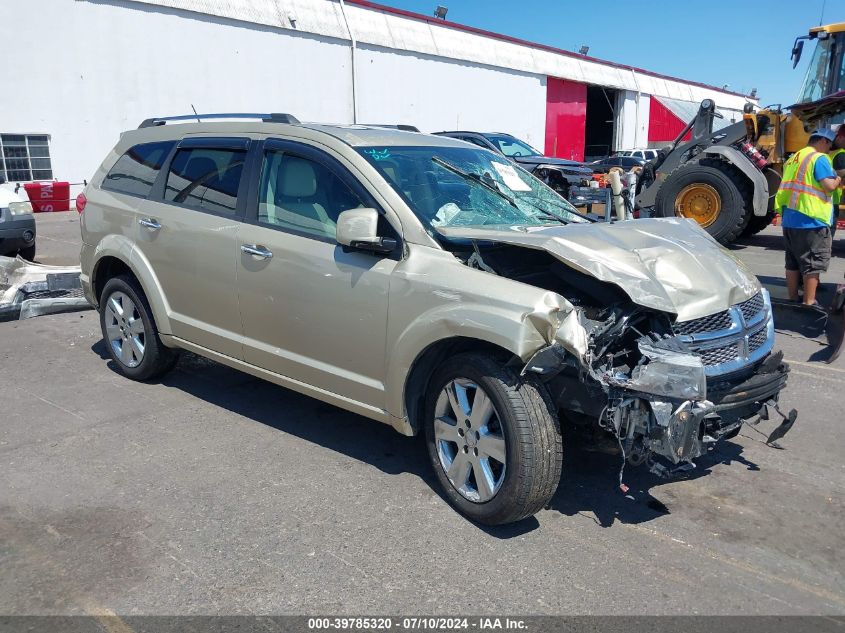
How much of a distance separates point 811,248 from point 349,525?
571 cm

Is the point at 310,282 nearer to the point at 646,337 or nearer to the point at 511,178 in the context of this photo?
the point at 511,178

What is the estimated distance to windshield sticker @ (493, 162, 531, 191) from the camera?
4641 mm

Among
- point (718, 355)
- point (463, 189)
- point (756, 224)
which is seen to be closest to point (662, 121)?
point (756, 224)

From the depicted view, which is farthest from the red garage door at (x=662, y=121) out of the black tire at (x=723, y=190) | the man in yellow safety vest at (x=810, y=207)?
the man in yellow safety vest at (x=810, y=207)

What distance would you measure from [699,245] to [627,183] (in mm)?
3687

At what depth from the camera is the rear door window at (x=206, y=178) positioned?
14.9ft

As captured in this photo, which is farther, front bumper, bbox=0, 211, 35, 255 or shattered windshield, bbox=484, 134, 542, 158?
shattered windshield, bbox=484, 134, 542, 158

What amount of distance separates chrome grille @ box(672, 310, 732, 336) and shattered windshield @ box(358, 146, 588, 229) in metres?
1.10

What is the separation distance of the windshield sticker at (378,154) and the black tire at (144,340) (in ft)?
7.05

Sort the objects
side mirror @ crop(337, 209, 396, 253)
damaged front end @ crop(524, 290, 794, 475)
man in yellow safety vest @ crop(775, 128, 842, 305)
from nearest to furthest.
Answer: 1. damaged front end @ crop(524, 290, 794, 475)
2. side mirror @ crop(337, 209, 396, 253)
3. man in yellow safety vest @ crop(775, 128, 842, 305)

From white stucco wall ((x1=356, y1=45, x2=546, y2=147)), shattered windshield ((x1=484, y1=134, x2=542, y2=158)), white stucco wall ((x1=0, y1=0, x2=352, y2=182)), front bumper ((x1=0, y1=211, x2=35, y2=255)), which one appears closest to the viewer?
front bumper ((x1=0, y1=211, x2=35, y2=255))

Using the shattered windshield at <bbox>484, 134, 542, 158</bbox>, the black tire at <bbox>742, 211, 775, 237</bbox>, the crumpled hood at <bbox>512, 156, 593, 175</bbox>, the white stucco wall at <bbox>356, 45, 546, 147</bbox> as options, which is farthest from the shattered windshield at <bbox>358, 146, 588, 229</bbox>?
the white stucco wall at <bbox>356, 45, 546, 147</bbox>

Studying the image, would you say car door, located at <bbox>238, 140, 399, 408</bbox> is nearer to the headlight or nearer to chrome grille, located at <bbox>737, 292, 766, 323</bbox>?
chrome grille, located at <bbox>737, 292, 766, 323</bbox>

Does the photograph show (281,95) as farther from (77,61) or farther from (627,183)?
(627,183)
